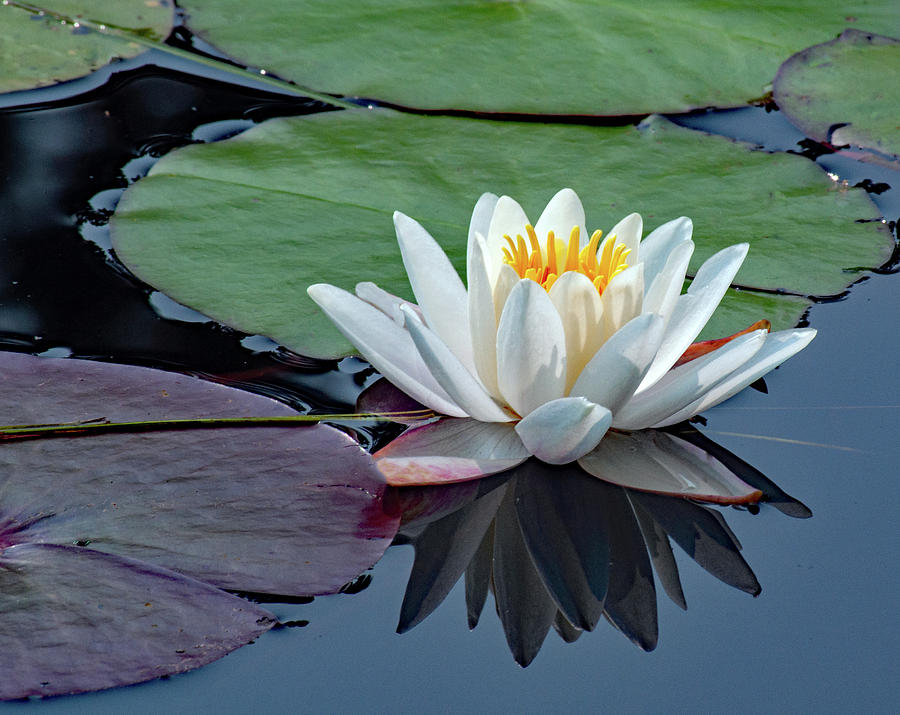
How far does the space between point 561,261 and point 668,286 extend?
20cm

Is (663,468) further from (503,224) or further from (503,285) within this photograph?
(503,224)

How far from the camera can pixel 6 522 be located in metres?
1.50

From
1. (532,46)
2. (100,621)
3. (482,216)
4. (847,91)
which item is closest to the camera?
(100,621)

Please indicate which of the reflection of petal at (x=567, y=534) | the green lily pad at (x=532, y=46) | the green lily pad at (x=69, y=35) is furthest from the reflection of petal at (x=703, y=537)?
the green lily pad at (x=69, y=35)

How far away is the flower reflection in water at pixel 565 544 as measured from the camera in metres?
1.50

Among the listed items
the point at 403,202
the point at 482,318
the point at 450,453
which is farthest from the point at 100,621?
the point at 403,202

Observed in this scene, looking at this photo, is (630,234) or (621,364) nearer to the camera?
(621,364)

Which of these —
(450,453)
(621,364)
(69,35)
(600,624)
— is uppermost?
(69,35)

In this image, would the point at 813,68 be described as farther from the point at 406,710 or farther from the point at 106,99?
the point at 406,710

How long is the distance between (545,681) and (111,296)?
1.33 m

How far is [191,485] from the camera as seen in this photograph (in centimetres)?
162

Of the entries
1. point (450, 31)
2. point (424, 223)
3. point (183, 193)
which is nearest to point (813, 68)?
point (450, 31)

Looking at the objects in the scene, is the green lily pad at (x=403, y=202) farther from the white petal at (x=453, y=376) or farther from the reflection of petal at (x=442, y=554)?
the reflection of petal at (x=442, y=554)

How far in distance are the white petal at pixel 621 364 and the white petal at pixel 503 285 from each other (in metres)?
0.19
